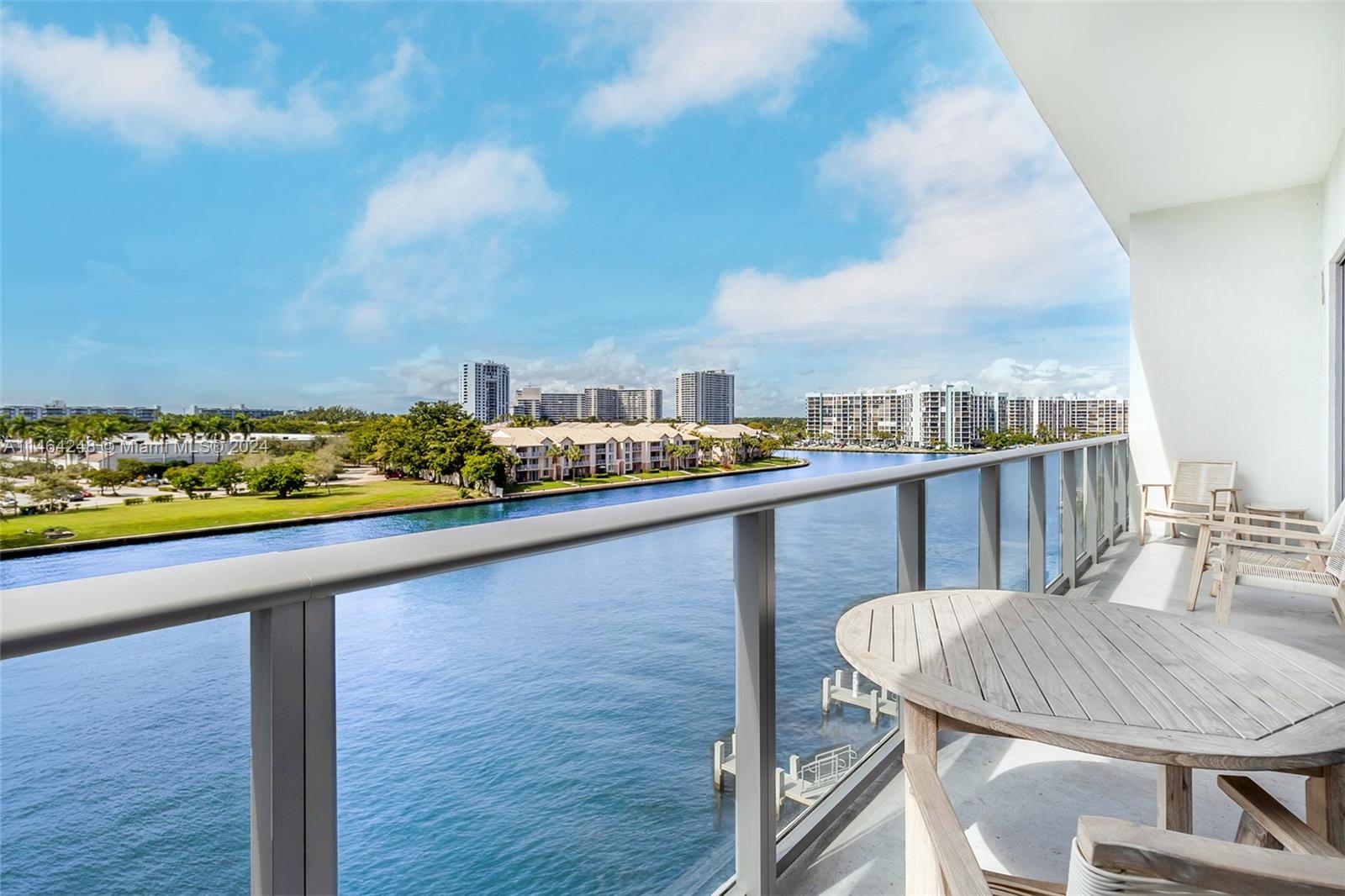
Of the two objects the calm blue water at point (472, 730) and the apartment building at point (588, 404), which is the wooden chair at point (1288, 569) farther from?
the apartment building at point (588, 404)

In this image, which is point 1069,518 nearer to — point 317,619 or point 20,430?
point 317,619

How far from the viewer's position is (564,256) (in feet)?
99.3

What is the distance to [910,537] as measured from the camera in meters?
2.31

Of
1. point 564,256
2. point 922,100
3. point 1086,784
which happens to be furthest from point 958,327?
point 1086,784

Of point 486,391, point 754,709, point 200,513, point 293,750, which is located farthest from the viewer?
point 486,391

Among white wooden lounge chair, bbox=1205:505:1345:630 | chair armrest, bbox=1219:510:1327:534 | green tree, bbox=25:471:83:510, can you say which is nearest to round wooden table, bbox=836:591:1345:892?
white wooden lounge chair, bbox=1205:505:1345:630

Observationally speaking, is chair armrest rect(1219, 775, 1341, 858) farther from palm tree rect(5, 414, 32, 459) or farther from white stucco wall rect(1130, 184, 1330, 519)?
palm tree rect(5, 414, 32, 459)

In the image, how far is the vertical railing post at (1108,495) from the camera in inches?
228

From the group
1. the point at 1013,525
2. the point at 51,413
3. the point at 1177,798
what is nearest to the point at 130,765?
the point at 1177,798

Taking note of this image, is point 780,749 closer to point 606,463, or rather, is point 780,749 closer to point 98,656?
point 98,656

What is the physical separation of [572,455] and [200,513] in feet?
18.0

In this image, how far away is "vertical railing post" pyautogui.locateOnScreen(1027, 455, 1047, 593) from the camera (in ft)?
12.3

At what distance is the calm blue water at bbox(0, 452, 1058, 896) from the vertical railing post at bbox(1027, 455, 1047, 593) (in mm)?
2043

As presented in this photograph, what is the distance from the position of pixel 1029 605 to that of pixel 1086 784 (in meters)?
0.86
